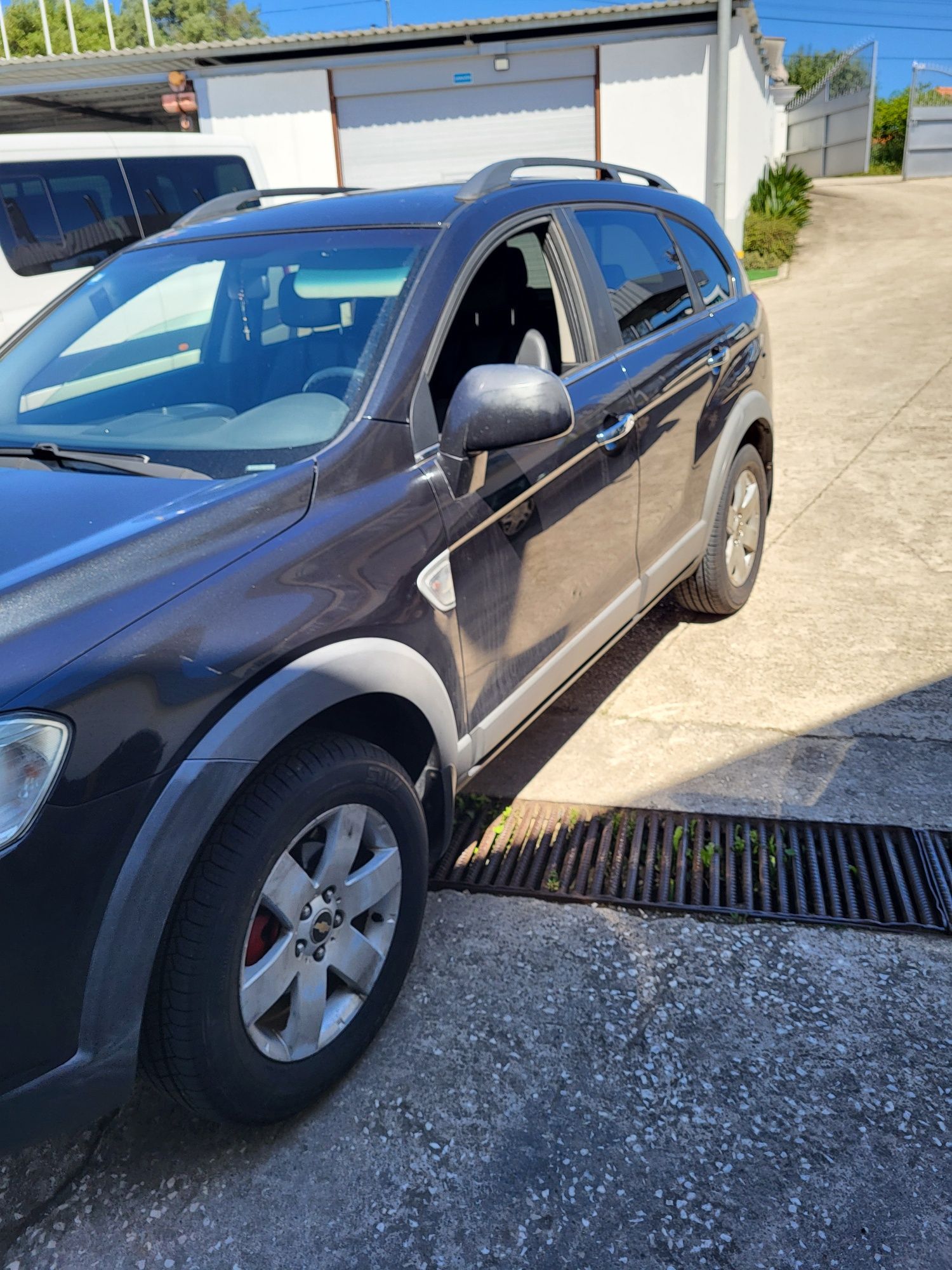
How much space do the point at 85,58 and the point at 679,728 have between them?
54.5 ft

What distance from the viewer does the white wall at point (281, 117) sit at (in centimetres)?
1566

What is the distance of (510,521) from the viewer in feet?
8.95

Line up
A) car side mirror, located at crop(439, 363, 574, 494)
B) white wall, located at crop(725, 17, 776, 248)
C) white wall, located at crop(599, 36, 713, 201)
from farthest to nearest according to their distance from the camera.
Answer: white wall, located at crop(725, 17, 776, 248) < white wall, located at crop(599, 36, 713, 201) < car side mirror, located at crop(439, 363, 574, 494)

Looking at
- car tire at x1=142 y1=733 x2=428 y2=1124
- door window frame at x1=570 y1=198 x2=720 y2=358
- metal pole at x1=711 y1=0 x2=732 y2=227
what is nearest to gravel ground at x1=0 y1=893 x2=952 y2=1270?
car tire at x1=142 y1=733 x2=428 y2=1124

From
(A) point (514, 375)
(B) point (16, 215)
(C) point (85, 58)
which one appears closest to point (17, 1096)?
(A) point (514, 375)

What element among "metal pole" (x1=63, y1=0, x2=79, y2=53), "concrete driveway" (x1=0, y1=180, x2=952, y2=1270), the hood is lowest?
"concrete driveway" (x1=0, y1=180, x2=952, y2=1270)

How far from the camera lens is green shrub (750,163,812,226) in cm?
1680

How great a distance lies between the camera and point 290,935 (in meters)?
2.11

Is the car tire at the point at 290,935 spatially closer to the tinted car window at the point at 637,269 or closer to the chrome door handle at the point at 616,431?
the chrome door handle at the point at 616,431

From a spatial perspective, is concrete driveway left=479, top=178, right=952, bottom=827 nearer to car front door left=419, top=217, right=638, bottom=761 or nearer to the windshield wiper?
car front door left=419, top=217, right=638, bottom=761

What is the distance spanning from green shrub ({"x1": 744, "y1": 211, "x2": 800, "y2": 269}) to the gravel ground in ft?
47.9

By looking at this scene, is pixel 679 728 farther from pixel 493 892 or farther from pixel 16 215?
pixel 16 215

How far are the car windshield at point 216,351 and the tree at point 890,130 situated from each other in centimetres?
3145

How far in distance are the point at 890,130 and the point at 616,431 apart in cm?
3872
